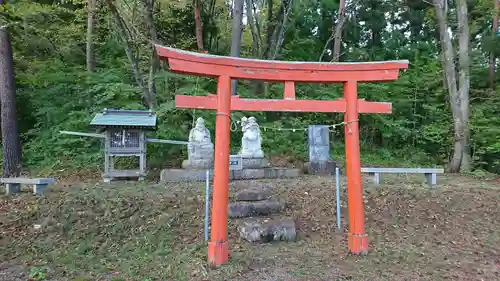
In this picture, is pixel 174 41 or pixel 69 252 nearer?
pixel 69 252

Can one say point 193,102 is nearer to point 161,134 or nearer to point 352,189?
point 352,189

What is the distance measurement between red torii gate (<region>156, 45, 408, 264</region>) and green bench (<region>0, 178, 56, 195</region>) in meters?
3.63

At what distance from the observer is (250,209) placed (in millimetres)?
5574

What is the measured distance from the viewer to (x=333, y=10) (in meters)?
16.5

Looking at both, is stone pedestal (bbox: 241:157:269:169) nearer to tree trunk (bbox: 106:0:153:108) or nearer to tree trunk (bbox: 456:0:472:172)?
tree trunk (bbox: 106:0:153:108)

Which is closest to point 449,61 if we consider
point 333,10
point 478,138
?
point 478,138

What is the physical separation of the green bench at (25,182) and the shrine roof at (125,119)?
154cm

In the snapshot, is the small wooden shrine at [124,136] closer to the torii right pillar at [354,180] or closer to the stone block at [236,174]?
the stone block at [236,174]

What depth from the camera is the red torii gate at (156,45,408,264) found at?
429 centimetres

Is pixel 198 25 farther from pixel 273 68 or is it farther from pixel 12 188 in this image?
pixel 273 68

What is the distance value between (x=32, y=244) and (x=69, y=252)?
64 centimetres

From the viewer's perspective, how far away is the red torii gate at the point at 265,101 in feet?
14.1

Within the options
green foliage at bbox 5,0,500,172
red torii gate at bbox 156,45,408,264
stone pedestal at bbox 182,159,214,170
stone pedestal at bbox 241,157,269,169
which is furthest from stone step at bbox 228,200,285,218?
green foliage at bbox 5,0,500,172

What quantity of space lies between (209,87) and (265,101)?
7.74 m
